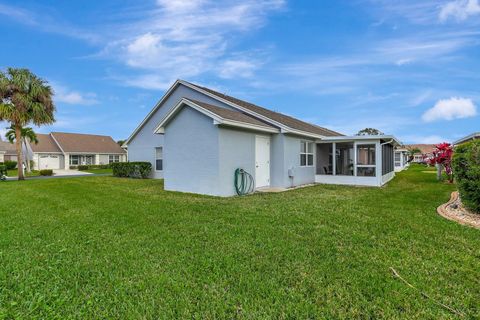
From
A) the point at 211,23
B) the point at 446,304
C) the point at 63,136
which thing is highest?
the point at 211,23

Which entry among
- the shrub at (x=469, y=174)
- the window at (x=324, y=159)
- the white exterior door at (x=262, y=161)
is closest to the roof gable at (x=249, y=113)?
the window at (x=324, y=159)

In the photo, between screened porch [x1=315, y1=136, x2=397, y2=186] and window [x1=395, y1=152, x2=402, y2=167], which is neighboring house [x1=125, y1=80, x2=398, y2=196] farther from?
window [x1=395, y1=152, x2=402, y2=167]

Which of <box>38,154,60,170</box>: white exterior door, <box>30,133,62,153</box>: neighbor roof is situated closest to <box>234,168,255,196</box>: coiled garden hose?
<box>30,133,62,153</box>: neighbor roof

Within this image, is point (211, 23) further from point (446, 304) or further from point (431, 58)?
point (446, 304)

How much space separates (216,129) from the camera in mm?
10219

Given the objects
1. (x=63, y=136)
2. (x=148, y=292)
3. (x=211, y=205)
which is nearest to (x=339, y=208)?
(x=211, y=205)

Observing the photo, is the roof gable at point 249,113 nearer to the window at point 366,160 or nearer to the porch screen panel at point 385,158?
the window at point 366,160

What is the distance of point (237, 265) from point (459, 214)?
631 cm

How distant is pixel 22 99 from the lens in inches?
725

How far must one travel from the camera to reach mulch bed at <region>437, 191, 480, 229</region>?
6195mm

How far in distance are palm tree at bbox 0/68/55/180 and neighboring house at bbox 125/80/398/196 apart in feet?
29.7

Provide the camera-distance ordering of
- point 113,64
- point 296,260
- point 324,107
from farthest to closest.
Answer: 1. point 324,107
2. point 113,64
3. point 296,260

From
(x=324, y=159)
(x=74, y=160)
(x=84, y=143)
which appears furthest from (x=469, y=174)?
(x=84, y=143)

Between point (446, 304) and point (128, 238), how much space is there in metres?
4.76
